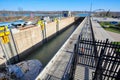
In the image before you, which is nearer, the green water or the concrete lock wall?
the concrete lock wall

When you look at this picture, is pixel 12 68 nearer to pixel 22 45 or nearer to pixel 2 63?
pixel 2 63

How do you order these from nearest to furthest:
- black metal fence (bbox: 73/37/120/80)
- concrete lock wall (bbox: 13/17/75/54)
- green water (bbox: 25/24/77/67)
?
1. black metal fence (bbox: 73/37/120/80)
2. concrete lock wall (bbox: 13/17/75/54)
3. green water (bbox: 25/24/77/67)

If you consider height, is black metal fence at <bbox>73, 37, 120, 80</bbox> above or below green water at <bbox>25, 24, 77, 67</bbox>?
above

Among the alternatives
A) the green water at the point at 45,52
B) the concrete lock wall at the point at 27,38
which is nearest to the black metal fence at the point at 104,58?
the green water at the point at 45,52

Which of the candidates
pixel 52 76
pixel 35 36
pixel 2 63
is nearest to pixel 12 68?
pixel 2 63

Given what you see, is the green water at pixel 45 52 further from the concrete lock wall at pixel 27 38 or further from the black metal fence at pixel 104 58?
the black metal fence at pixel 104 58

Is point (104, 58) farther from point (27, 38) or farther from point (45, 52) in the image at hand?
point (27, 38)

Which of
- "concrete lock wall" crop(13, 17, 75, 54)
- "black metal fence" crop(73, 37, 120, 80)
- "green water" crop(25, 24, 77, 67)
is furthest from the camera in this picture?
"green water" crop(25, 24, 77, 67)

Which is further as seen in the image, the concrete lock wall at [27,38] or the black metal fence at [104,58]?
the concrete lock wall at [27,38]

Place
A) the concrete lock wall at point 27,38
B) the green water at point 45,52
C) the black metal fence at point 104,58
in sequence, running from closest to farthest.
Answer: the black metal fence at point 104,58, the concrete lock wall at point 27,38, the green water at point 45,52

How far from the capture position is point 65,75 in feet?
19.9

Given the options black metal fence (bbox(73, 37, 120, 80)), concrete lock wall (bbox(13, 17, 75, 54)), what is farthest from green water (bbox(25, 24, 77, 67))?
black metal fence (bbox(73, 37, 120, 80))

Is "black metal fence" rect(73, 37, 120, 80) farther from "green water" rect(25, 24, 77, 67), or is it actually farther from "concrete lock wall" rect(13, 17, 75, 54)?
"concrete lock wall" rect(13, 17, 75, 54)

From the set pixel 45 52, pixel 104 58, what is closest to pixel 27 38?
pixel 45 52
